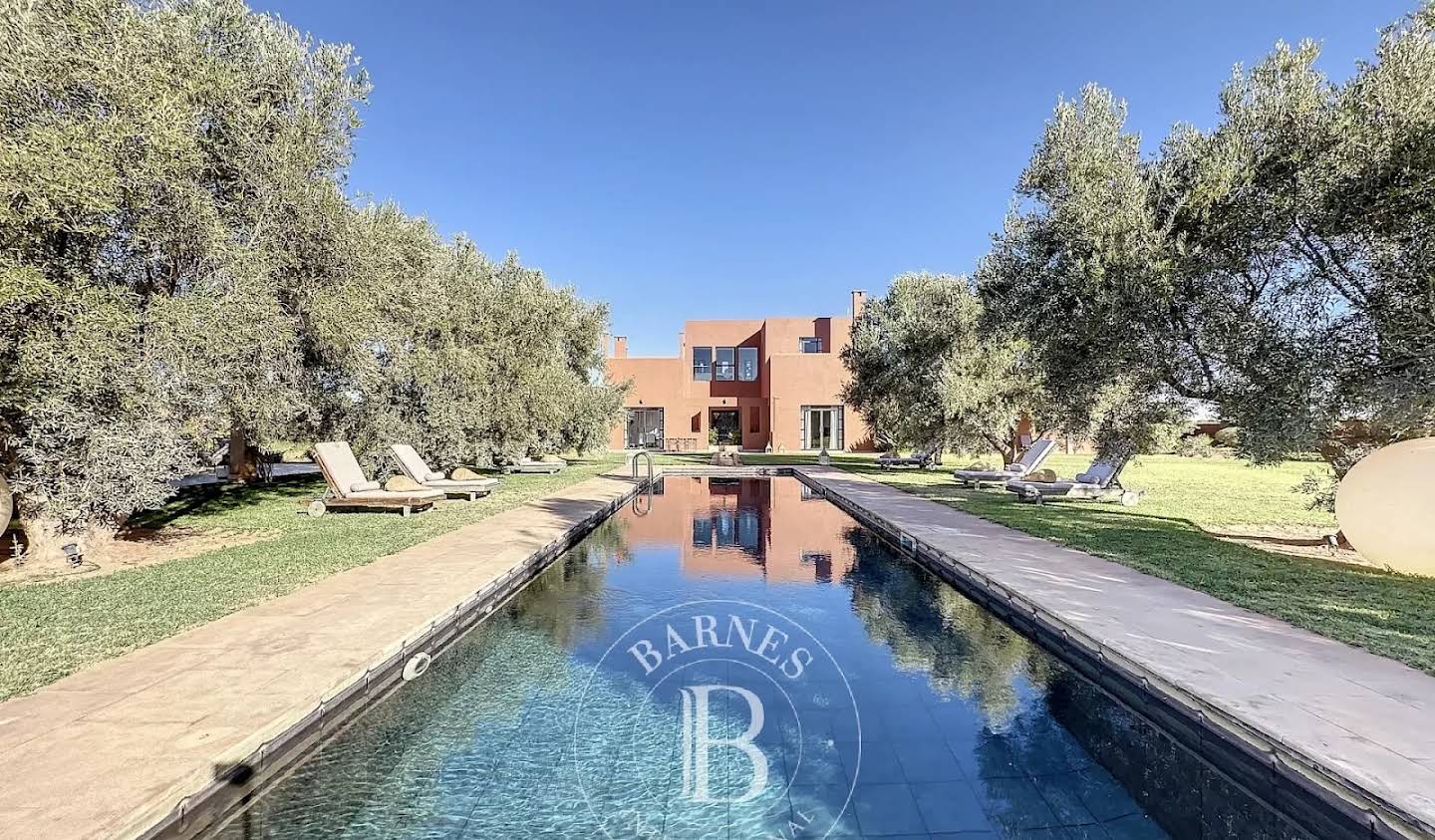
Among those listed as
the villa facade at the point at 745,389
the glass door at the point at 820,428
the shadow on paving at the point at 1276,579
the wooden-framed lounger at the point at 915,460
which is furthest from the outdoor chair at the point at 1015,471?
the glass door at the point at 820,428

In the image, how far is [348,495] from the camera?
1106 centimetres

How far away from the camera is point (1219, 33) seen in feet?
35.2

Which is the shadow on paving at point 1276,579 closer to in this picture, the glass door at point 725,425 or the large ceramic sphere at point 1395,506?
the large ceramic sphere at point 1395,506

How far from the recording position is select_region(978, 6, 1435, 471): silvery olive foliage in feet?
20.9

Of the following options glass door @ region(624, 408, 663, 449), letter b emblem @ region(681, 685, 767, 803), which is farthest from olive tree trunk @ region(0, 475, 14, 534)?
glass door @ region(624, 408, 663, 449)

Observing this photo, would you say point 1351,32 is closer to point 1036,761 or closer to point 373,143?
point 1036,761

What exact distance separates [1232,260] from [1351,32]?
295 cm

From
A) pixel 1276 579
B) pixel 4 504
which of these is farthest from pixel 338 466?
pixel 1276 579

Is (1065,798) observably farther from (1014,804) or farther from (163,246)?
(163,246)

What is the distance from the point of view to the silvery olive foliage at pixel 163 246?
6043mm

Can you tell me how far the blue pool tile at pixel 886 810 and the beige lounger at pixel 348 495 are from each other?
31.7ft

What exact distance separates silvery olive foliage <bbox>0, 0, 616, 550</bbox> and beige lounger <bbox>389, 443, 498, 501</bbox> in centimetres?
168

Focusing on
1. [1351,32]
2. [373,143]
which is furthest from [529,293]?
[1351,32]

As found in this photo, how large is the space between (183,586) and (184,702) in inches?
136
